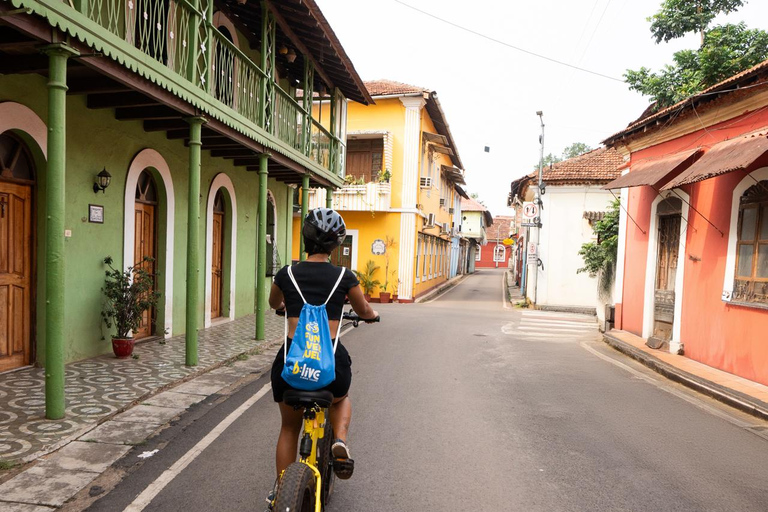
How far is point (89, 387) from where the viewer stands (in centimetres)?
598

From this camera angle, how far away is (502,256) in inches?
2940

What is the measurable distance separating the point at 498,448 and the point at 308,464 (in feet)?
8.11

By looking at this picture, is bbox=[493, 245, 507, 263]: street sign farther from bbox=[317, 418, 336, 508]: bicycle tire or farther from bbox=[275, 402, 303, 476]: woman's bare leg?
bbox=[275, 402, 303, 476]: woman's bare leg

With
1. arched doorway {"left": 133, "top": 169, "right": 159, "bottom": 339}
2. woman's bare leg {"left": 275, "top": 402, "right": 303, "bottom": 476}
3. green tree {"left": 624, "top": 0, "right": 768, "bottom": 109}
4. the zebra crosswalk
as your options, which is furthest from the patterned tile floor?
green tree {"left": 624, "top": 0, "right": 768, "bottom": 109}

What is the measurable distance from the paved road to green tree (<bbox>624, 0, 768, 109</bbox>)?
27.4 feet

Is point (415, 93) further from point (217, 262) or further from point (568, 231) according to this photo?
point (217, 262)

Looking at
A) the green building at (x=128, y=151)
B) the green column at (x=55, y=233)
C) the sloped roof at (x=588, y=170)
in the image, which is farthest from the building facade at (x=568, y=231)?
the green column at (x=55, y=233)

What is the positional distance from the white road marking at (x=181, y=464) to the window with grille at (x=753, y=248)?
7.04m

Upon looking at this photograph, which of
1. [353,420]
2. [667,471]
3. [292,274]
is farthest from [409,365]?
[292,274]

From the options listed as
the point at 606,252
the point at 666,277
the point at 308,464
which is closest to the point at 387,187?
the point at 606,252

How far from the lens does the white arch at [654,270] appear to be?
9586 mm

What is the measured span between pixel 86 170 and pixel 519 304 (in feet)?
56.1

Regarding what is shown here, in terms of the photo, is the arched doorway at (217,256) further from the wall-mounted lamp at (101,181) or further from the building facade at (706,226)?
the building facade at (706,226)

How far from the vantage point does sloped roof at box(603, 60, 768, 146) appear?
23.9ft
